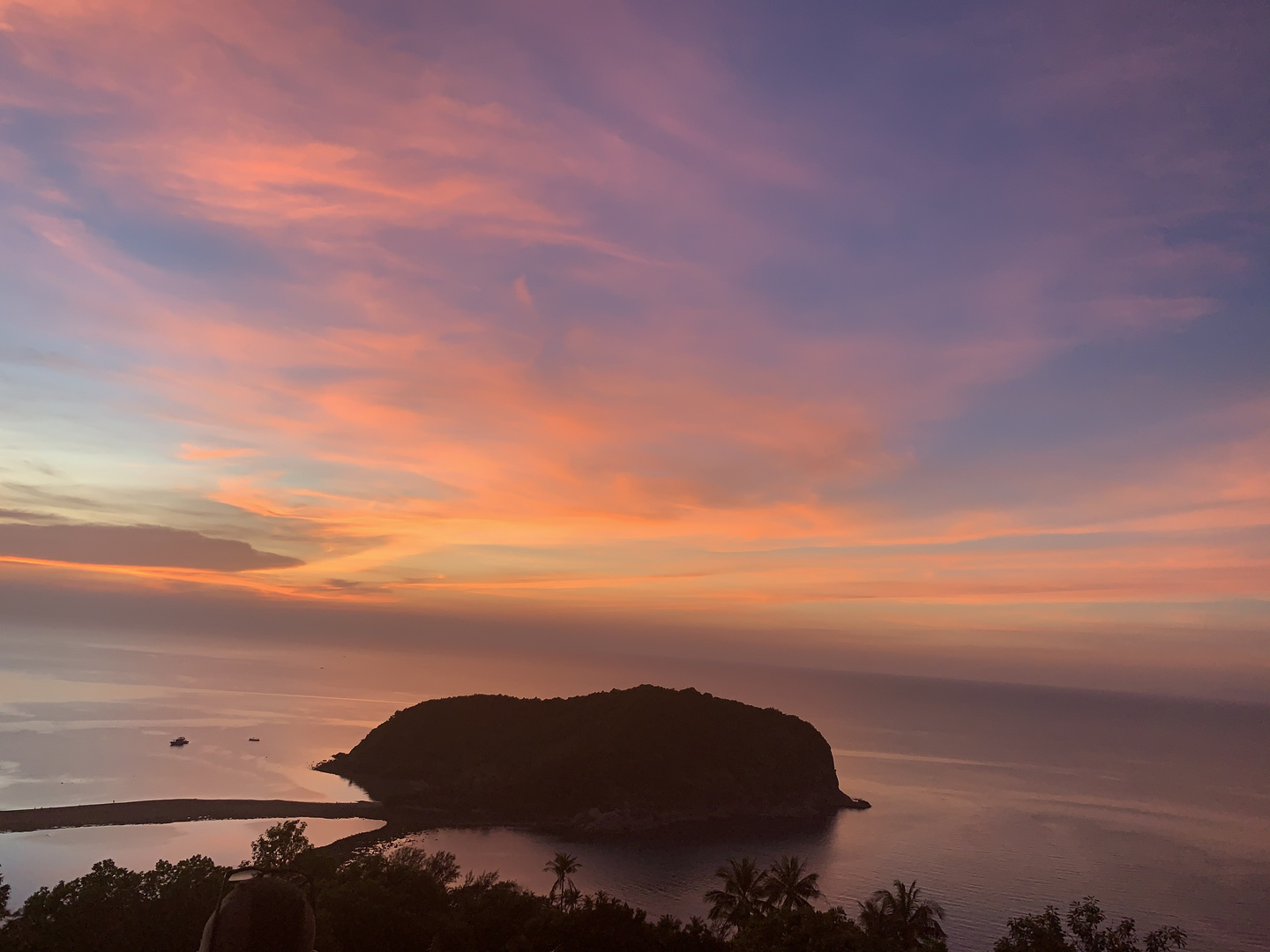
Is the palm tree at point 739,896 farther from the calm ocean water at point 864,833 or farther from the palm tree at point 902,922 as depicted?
the calm ocean water at point 864,833

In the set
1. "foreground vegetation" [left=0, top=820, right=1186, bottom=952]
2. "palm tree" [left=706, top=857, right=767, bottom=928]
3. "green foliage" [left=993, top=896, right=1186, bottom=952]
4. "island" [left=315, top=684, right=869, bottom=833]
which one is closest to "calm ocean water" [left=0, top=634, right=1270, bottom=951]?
"island" [left=315, top=684, right=869, bottom=833]

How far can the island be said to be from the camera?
98.8 m

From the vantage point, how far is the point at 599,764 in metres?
105

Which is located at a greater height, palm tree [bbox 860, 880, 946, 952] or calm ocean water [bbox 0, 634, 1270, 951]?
palm tree [bbox 860, 880, 946, 952]

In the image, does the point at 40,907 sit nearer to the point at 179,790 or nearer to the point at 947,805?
the point at 179,790

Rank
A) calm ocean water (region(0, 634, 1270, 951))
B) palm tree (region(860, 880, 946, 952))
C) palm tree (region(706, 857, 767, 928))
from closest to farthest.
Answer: palm tree (region(860, 880, 946, 952)) < palm tree (region(706, 857, 767, 928)) < calm ocean water (region(0, 634, 1270, 951))

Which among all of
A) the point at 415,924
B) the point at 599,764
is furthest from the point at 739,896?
the point at 599,764

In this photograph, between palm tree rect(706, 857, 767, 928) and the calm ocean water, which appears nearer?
palm tree rect(706, 857, 767, 928)

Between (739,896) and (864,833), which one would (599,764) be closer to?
(864,833)

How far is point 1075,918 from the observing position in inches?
1308

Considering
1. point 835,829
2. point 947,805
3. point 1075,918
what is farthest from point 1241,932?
point 1075,918

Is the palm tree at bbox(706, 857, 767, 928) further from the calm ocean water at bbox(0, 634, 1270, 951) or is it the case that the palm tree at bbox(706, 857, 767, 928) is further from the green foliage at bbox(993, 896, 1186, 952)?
the calm ocean water at bbox(0, 634, 1270, 951)

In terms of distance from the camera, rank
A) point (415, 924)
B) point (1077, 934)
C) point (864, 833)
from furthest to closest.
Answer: point (864, 833) → point (415, 924) → point (1077, 934)

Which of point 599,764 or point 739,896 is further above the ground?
point 739,896
